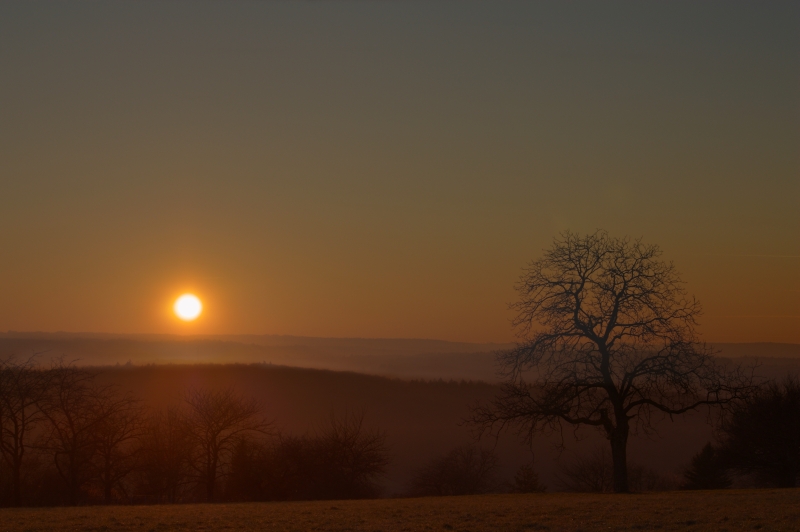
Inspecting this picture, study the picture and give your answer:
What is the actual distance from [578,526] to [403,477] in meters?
58.5

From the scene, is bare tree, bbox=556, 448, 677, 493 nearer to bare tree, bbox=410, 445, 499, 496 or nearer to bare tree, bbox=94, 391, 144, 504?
bare tree, bbox=410, 445, 499, 496

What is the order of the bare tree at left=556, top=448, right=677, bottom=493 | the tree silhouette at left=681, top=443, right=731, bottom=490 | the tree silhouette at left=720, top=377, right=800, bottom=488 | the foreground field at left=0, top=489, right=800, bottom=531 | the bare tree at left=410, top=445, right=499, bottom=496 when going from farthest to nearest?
1. the bare tree at left=556, top=448, right=677, bottom=493
2. the bare tree at left=410, top=445, right=499, bottom=496
3. the tree silhouette at left=681, top=443, right=731, bottom=490
4. the tree silhouette at left=720, top=377, right=800, bottom=488
5. the foreground field at left=0, top=489, right=800, bottom=531

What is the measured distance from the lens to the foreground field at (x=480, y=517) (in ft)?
51.0

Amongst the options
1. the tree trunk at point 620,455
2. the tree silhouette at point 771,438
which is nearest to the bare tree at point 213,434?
the tree trunk at point 620,455

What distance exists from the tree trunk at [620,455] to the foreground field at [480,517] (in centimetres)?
644

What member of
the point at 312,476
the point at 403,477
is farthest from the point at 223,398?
the point at 403,477

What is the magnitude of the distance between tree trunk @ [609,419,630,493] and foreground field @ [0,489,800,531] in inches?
254

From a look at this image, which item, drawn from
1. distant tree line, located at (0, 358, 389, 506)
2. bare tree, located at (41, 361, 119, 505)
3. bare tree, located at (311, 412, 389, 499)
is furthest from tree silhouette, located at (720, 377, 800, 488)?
bare tree, located at (41, 361, 119, 505)

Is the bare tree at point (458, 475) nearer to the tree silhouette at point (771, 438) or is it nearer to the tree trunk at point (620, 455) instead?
the tree silhouette at point (771, 438)

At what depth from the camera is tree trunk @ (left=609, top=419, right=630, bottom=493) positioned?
2734cm

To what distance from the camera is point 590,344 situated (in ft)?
93.9

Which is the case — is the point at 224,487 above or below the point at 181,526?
below

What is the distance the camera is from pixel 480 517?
17.2 meters

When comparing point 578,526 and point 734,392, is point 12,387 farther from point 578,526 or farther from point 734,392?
point 734,392
